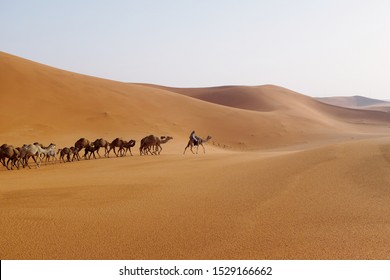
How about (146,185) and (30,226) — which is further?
(146,185)

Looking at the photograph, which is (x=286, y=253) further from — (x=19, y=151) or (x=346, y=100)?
(x=346, y=100)

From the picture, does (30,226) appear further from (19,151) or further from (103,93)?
(103,93)

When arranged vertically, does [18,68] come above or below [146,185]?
above

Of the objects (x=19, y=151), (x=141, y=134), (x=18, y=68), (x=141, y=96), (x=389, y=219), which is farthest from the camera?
(x=141, y=96)

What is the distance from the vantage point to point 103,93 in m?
39.1

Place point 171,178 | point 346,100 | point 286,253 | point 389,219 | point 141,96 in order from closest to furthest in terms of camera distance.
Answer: point 286,253 → point 389,219 → point 171,178 → point 141,96 → point 346,100

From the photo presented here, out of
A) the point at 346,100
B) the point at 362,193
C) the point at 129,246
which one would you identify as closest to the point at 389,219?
the point at 362,193

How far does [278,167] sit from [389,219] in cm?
339

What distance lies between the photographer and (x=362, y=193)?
5422 millimetres

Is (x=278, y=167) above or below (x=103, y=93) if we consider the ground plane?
below

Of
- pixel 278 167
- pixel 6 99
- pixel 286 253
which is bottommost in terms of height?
pixel 286 253

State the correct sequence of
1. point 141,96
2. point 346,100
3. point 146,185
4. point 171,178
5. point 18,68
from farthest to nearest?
point 346,100, point 141,96, point 18,68, point 171,178, point 146,185

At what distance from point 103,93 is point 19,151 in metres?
25.4

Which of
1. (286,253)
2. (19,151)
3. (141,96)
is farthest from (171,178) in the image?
(141,96)
